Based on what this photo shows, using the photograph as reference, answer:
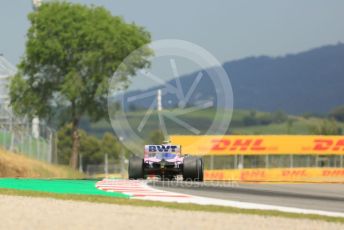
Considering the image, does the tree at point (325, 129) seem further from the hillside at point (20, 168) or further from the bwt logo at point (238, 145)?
the hillside at point (20, 168)

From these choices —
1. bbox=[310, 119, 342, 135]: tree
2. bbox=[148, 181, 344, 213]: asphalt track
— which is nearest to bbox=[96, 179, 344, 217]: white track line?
bbox=[148, 181, 344, 213]: asphalt track

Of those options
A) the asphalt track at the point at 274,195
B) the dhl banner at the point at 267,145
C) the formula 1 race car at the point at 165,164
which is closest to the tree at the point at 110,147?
the dhl banner at the point at 267,145

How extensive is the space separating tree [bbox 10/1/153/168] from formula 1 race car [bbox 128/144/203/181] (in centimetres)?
3440

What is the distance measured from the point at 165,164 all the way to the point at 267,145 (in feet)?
75.2

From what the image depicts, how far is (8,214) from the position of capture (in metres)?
15.9

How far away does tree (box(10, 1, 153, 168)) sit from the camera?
6194 cm

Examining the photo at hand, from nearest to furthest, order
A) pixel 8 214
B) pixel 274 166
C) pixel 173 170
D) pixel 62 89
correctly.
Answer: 1. pixel 8 214
2. pixel 173 170
3. pixel 274 166
4. pixel 62 89

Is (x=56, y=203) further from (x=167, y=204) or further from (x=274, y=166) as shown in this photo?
(x=274, y=166)

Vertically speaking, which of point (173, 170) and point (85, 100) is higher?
point (85, 100)

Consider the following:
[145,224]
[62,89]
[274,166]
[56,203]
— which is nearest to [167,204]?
[56,203]

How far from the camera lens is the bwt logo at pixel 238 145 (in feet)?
156

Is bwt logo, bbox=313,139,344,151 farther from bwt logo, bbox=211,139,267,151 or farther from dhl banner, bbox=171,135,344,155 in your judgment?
bwt logo, bbox=211,139,267,151

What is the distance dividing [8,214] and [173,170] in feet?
38.8

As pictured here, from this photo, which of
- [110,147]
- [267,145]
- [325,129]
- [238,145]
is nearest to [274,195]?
[238,145]
